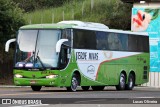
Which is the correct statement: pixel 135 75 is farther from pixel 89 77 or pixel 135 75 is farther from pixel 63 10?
pixel 63 10

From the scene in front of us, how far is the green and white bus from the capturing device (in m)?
29.8

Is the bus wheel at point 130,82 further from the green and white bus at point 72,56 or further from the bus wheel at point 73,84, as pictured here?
the bus wheel at point 73,84

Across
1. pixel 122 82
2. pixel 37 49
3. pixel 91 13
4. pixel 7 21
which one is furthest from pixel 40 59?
pixel 91 13

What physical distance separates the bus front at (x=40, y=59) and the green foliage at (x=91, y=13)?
2551cm

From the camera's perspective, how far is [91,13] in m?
61.7

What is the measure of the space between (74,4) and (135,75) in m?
32.1

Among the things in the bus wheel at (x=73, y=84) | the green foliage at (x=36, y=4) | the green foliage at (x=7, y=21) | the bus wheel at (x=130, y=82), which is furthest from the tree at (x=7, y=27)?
the green foliage at (x=36, y=4)

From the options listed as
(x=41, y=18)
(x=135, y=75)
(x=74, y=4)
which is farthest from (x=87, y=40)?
(x=74, y=4)

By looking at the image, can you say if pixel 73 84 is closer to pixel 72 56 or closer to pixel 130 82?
pixel 72 56

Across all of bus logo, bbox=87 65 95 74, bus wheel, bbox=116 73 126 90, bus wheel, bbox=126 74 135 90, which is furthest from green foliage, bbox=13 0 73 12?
bus logo, bbox=87 65 95 74

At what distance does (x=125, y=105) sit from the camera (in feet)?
68.2

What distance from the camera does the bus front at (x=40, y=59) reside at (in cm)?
2973

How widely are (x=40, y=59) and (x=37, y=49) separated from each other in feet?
1.60

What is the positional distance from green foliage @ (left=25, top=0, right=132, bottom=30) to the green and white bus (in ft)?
63.7
